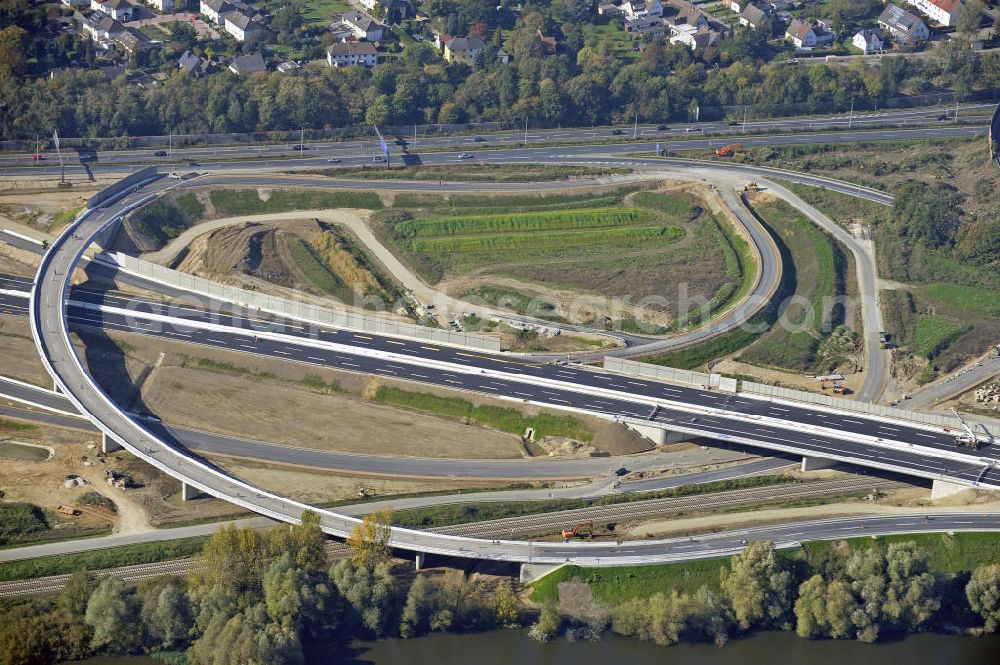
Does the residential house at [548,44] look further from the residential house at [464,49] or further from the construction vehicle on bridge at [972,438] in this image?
the construction vehicle on bridge at [972,438]

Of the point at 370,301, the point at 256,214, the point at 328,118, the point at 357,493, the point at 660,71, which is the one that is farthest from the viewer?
the point at 660,71

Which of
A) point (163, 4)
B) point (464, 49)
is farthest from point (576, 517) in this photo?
point (163, 4)

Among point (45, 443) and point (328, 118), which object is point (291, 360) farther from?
point (328, 118)

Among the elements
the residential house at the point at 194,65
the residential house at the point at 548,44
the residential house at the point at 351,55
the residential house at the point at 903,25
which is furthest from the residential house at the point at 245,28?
the residential house at the point at 903,25

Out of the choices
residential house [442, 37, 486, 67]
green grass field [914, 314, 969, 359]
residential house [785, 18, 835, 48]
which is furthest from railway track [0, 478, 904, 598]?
residential house [785, 18, 835, 48]

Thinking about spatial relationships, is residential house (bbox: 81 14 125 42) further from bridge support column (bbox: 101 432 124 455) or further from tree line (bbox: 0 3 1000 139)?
bridge support column (bbox: 101 432 124 455)

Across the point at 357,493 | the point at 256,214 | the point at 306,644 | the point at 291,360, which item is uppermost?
the point at 256,214

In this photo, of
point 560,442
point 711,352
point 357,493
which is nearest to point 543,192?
point 711,352
